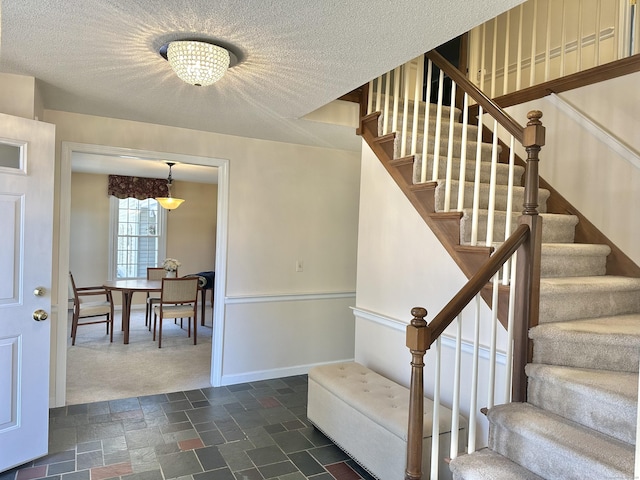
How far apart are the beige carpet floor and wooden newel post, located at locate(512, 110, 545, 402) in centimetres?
287

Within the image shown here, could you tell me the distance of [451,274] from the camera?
2.67 m

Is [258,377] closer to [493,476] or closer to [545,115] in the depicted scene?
[493,476]

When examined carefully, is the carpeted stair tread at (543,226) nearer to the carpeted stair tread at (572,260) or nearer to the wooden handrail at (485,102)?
the carpeted stair tread at (572,260)

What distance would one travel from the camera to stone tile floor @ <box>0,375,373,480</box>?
2562mm

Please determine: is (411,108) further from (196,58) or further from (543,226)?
(196,58)

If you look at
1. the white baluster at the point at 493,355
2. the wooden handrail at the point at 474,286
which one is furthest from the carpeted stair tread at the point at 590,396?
the wooden handrail at the point at 474,286

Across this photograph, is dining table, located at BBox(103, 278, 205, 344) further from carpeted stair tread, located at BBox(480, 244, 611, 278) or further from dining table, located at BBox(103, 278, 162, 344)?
carpeted stair tread, located at BBox(480, 244, 611, 278)

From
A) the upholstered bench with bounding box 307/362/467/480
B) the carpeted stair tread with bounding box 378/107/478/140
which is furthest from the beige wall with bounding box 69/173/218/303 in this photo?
the upholstered bench with bounding box 307/362/467/480

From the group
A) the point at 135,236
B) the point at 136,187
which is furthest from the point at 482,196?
the point at 135,236

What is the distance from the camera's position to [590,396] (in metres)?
1.83

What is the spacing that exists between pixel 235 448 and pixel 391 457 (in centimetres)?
111

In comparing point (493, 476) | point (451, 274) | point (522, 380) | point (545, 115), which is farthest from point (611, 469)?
point (545, 115)

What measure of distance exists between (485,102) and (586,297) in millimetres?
1227

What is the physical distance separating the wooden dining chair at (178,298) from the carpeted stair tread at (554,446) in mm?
4063
